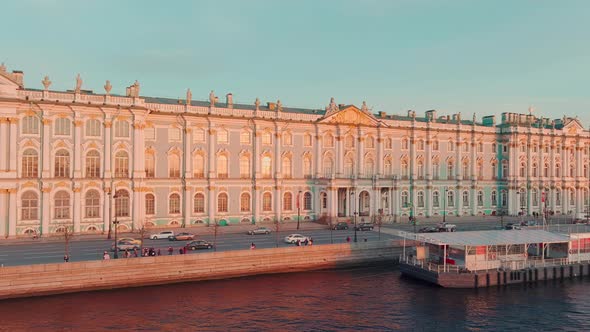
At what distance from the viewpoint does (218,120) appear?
70875 millimetres

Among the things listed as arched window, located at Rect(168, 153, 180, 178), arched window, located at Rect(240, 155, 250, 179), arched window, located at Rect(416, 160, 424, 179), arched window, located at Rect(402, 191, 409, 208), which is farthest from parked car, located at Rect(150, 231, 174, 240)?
arched window, located at Rect(416, 160, 424, 179)

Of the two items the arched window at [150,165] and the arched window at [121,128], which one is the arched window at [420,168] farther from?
the arched window at [121,128]

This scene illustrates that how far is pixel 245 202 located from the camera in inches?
2869

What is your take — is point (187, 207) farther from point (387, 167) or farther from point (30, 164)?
point (387, 167)

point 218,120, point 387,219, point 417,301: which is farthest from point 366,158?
point 417,301

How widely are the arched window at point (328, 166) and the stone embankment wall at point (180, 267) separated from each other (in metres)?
25.8

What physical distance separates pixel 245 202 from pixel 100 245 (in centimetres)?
2484

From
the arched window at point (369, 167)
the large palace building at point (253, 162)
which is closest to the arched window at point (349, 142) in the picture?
the large palace building at point (253, 162)

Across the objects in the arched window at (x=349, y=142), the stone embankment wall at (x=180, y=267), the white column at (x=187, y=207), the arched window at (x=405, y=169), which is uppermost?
the arched window at (x=349, y=142)

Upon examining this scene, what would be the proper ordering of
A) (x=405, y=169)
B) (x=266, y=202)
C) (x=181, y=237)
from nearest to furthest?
(x=181, y=237) → (x=266, y=202) → (x=405, y=169)

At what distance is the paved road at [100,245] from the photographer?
1721 inches

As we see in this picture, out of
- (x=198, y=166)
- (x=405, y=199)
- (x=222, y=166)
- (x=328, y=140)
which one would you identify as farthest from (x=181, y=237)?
(x=405, y=199)

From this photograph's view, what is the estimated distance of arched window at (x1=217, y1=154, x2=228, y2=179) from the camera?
71.2m

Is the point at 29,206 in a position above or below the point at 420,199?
above
